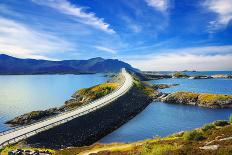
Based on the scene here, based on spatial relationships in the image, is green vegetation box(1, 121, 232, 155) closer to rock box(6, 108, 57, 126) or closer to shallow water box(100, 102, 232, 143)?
shallow water box(100, 102, 232, 143)

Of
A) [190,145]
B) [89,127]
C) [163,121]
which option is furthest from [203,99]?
[190,145]

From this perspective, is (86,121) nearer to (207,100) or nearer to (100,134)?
(100,134)

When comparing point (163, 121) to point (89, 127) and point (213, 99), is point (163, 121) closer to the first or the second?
point (89, 127)

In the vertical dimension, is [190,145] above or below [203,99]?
above

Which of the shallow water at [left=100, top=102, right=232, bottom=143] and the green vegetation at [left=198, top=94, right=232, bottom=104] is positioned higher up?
the green vegetation at [left=198, top=94, right=232, bottom=104]

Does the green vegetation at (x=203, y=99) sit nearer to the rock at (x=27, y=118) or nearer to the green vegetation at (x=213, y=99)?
the green vegetation at (x=213, y=99)

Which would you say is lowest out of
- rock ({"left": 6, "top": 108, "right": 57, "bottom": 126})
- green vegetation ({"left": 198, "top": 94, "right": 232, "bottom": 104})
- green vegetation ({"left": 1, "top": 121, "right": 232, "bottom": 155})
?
rock ({"left": 6, "top": 108, "right": 57, "bottom": 126})

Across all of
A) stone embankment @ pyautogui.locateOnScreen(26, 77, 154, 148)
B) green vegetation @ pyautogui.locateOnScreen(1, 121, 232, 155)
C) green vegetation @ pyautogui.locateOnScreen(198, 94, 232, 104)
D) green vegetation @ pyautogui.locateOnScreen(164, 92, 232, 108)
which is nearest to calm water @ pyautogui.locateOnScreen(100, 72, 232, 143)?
stone embankment @ pyautogui.locateOnScreen(26, 77, 154, 148)

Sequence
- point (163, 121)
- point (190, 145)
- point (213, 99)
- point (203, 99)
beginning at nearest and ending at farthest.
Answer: point (190, 145) → point (163, 121) → point (213, 99) → point (203, 99)

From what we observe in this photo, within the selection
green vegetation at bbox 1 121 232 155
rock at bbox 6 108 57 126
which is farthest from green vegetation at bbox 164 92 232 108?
green vegetation at bbox 1 121 232 155

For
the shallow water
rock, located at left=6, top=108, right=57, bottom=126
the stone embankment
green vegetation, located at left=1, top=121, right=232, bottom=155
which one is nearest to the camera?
green vegetation, located at left=1, top=121, right=232, bottom=155

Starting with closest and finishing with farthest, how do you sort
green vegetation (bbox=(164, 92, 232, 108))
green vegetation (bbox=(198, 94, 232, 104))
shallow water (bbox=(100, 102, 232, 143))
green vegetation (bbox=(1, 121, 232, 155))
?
green vegetation (bbox=(1, 121, 232, 155)), shallow water (bbox=(100, 102, 232, 143)), green vegetation (bbox=(164, 92, 232, 108)), green vegetation (bbox=(198, 94, 232, 104))

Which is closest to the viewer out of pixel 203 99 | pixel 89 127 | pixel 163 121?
pixel 89 127

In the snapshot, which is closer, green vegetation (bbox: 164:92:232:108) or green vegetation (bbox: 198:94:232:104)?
green vegetation (bbox: 164:92:232:108)
